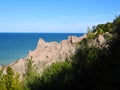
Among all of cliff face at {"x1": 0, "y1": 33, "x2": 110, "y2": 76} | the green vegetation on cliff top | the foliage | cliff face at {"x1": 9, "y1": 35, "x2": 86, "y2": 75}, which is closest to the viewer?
Answer: the green vegetation on cliff top

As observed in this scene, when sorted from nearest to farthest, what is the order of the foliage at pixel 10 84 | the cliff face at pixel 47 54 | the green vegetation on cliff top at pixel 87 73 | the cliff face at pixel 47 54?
the green vegetation on cliff top at pixel 87 73 → the foliage at pixel 10 84 → the cliff face at pixel 47 54 → the cliff face at pixel 47 54

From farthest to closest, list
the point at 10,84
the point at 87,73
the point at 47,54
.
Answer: the point at 47,54, the point at 10,84, the point at 87,73

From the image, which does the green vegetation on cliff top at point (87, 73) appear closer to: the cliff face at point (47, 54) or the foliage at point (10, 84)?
the foliage at point (10, 84)

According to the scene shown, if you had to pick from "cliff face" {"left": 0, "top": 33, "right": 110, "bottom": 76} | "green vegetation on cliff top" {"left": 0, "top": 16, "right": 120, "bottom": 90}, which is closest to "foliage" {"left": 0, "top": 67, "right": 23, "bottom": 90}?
"green vegetation on cliff top" {"left": 0, "top": 16, "right": 120, "bottom": 90}

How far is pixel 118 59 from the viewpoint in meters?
21.1

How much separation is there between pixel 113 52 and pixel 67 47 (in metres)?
25.0

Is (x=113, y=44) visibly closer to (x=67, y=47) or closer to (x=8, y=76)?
(x=8, y=76)

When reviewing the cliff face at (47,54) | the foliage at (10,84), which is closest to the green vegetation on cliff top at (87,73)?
the foliage at (10,84)

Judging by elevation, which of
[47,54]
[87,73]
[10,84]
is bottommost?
[10,84]

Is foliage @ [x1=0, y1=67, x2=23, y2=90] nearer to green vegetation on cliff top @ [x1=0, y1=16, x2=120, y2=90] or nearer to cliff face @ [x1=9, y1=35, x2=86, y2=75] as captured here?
green vegetation on cliff top @ [x1=0, y1=16, x2=120, y2=90]

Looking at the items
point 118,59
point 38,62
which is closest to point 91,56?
point 118,59

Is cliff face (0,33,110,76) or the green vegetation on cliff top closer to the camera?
the green vegetation on cliff top

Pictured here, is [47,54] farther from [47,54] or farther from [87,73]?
[87,73]

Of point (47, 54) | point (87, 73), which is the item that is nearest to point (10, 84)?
point (87, 73)
